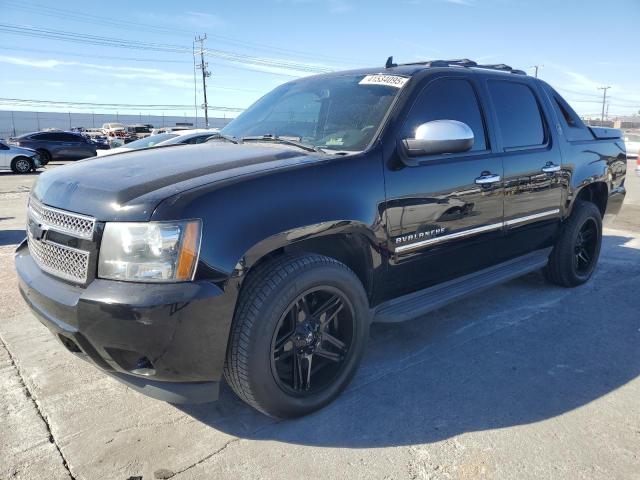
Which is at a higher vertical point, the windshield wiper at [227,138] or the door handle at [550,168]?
the windshield wiper at [227,138]

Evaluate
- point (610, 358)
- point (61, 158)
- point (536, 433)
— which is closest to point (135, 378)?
point (536, 433)

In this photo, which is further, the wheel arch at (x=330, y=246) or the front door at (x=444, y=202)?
the front door at (x=444, y=202)

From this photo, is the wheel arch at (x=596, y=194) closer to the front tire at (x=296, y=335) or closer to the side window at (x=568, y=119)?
the side window at (x=568, y=119)

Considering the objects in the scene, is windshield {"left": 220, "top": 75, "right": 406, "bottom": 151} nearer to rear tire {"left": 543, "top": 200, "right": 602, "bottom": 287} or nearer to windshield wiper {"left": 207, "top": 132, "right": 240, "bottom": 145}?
windshield wiper {"left": 207, "top": 132, "right": 240, "bottom": 145}

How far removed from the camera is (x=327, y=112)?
138 inches

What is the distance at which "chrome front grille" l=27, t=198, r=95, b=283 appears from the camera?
2393 mm

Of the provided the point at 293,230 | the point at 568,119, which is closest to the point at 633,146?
the point at 568,119

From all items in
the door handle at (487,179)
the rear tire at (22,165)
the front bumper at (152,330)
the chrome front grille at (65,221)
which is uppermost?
the door handle at (487,179)

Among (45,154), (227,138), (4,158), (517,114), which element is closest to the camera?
(227,138)

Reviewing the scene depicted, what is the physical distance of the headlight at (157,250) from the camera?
7.35 feet

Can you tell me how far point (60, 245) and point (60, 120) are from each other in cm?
8110

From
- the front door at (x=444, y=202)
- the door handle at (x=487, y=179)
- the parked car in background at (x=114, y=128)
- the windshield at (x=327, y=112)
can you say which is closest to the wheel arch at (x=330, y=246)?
the front door at (x=444, y=202)

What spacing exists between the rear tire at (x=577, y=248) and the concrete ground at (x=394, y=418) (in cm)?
81

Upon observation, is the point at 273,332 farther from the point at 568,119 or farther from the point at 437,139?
the point at 568,119
